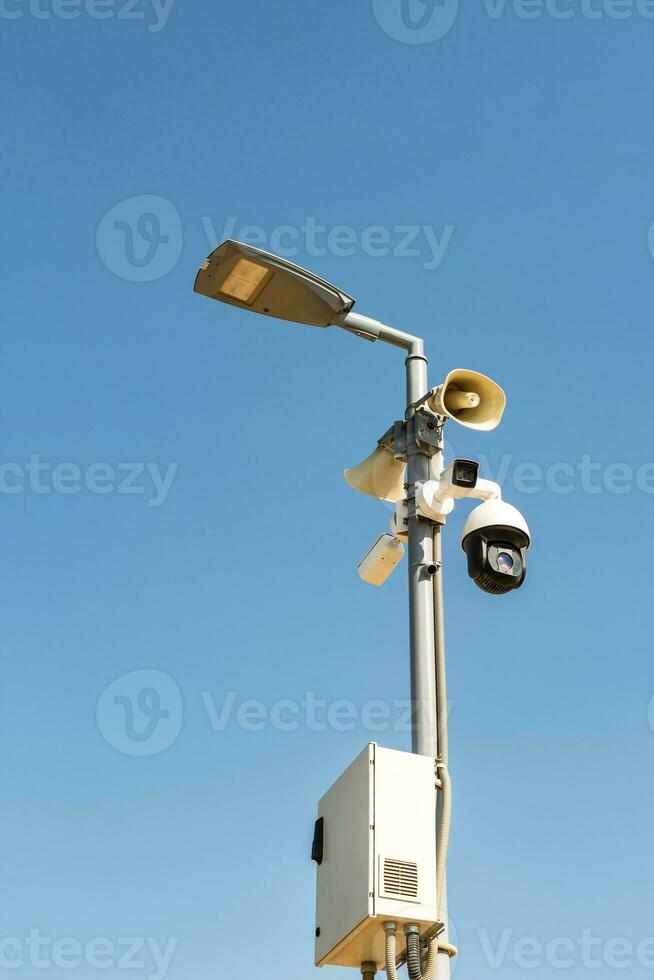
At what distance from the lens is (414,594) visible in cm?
618

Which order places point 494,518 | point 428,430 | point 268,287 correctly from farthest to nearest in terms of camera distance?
point 268,287 < point 428,430 < point 494,518

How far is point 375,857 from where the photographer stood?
5219 millimetres

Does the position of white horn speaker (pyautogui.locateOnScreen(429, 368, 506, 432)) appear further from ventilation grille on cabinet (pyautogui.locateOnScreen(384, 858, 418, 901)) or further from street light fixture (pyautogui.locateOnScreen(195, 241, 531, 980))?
ventilation grille on cabinet (pyautogui.locateOnScreen(384, 858, 418, 901))

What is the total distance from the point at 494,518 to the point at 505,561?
217mm

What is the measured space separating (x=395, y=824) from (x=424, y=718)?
0.62 m

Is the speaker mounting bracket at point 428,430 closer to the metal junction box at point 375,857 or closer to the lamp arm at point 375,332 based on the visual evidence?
the lamp arm at point 375,332

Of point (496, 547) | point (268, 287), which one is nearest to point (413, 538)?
point (496, 547)

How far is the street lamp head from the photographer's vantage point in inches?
268

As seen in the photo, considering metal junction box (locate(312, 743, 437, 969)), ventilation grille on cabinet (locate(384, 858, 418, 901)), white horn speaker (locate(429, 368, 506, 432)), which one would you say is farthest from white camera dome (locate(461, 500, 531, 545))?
ventilation grille on cabinet (locate(384, 858, 418, 901))

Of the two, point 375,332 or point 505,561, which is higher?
point 375,332

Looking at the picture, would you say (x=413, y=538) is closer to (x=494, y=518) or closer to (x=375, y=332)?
(x=494, y=518)

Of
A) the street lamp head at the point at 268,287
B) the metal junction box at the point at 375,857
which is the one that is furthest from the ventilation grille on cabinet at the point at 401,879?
the street lamp head at the point at 268,287

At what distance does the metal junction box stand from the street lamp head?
2576 mm

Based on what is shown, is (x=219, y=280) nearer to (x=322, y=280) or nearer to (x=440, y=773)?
(x=322, y=280)
